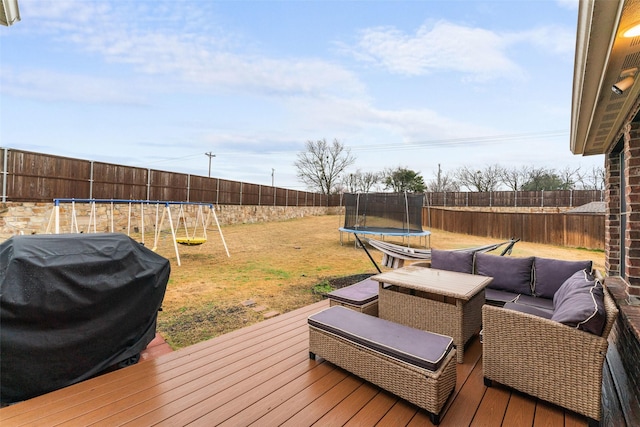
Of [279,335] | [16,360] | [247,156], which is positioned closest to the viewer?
[16,360]

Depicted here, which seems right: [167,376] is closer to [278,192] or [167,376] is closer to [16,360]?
[16,360]

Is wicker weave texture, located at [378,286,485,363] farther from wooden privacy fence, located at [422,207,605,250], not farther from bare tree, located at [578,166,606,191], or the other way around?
bare tree, located at [578,166,606,191]

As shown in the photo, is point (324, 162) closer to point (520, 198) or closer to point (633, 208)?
point (520, 198)

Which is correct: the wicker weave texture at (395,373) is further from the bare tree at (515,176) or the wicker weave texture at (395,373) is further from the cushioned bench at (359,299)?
the bare tree at (515,176)

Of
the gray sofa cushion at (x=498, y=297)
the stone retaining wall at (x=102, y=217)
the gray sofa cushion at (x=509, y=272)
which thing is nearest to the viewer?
the gray sofa cushion at (x=498, y=297)

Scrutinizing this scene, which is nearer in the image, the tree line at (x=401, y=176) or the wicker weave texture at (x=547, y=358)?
the wicker weave texture at (x=547, y=358)

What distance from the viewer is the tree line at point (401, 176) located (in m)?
25.1

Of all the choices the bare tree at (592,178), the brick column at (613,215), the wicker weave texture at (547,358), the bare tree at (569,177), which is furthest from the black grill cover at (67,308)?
the bare tree at (569,177)

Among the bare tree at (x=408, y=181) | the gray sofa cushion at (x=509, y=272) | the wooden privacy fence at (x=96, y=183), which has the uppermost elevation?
the bare tree at (x=408, y=181)

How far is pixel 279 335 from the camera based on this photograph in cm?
269

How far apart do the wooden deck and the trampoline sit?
7653 millimetres

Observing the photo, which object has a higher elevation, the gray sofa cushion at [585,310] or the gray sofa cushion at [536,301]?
the gray sofa cushion at [585,310]

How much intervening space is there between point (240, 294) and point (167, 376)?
2.51m

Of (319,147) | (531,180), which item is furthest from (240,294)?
(531,180)
